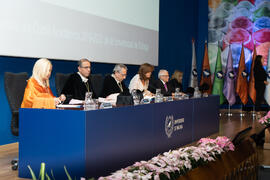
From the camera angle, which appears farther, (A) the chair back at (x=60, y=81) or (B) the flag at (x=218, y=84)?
(B) the flag at (x=218, y=84)

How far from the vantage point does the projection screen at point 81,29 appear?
14.3 feet

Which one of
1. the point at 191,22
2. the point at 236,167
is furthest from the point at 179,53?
the point at 236,167

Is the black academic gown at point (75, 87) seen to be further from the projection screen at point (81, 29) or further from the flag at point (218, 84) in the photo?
the flag at point (218, 84)

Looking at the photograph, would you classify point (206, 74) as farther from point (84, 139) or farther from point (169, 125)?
point (84, 139)

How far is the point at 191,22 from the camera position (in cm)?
998

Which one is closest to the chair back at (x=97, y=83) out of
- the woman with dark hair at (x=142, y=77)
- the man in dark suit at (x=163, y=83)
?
the woman with dark hair at (x=142, y=77)

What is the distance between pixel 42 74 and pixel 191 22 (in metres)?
6.98

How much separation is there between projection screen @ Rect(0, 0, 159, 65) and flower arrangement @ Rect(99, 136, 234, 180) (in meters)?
3.01

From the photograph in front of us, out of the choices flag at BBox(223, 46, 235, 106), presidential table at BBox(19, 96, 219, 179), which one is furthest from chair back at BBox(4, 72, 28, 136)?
flag at BBox(223, 46, 235, 106)

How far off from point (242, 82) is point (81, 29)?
5050mm

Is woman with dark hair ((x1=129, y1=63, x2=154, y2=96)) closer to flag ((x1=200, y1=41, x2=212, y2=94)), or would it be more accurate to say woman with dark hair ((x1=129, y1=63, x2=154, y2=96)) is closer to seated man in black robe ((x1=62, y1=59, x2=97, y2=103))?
seated man in black robe ((x1=62, y1=59, x2=97, y2=103))

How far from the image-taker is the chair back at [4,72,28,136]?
3.43m

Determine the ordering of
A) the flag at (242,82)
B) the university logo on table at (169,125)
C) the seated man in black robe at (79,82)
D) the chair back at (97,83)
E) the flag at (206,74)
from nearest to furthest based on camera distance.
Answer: the university logo on table at (169,125) < the seated man in black robe at (79,82) < the chair back at (97,83) < the flag at (242,82) < the flag at (206,74)

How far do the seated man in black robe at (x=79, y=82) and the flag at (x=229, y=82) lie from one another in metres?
5.36
